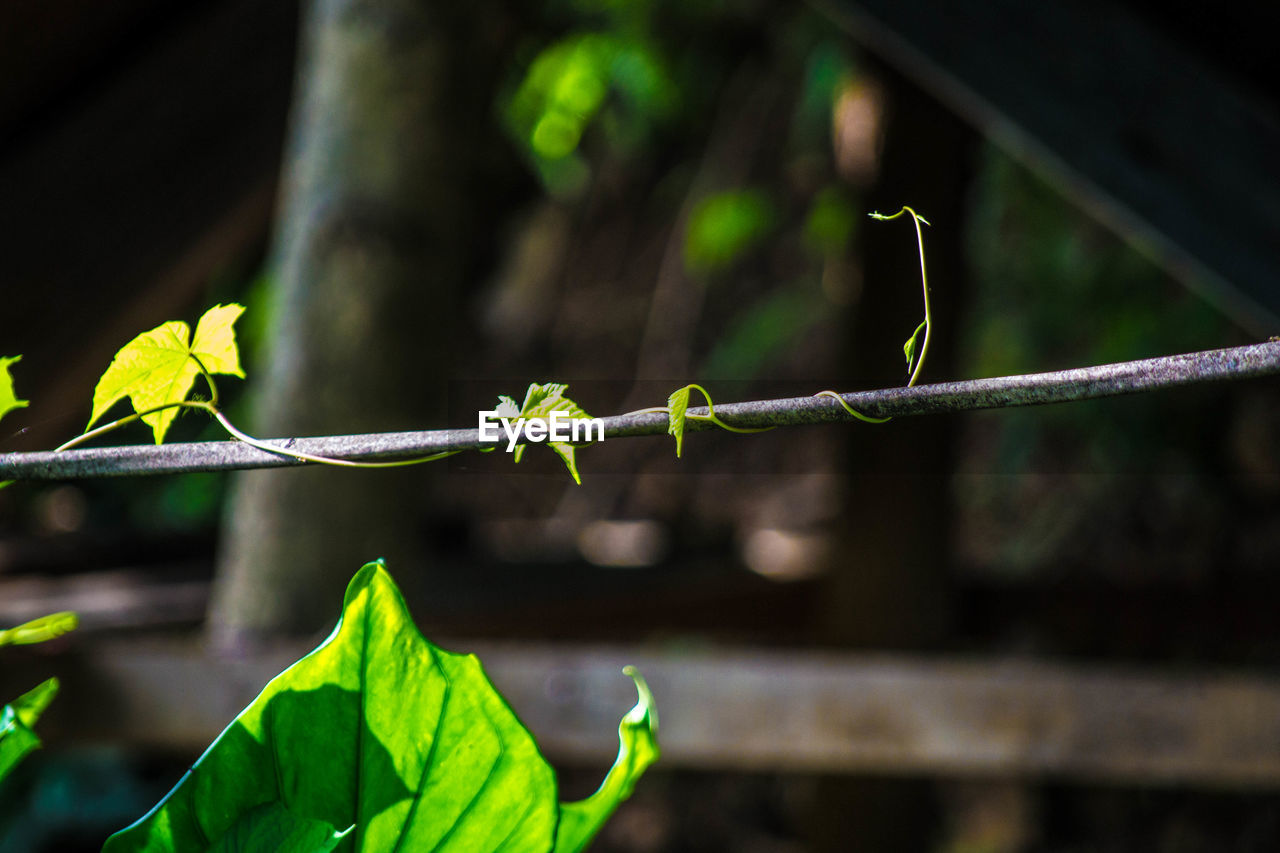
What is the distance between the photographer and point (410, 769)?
221mm

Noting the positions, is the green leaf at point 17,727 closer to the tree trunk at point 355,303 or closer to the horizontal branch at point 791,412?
the horizontal branch at point 791,412

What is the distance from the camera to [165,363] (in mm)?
221

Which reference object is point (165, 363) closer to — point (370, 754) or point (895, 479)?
point (370, 754)

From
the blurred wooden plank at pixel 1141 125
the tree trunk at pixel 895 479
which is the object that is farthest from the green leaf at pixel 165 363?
the tree trunk at pixel 895 479

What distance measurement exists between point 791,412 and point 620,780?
0.12 metres

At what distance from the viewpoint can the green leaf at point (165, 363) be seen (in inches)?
8.5

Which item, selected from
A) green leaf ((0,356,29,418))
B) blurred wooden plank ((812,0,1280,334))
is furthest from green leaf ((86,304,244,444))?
blurred wooden plank ((812,0,1280,334))

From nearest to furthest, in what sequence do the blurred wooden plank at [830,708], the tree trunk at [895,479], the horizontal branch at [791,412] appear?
the horizontal branch at [791,412] → the blurred wooden plank at [830,708] → the tree trunk at [895,479]

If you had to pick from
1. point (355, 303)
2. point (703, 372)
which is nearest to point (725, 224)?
point (703, 372)

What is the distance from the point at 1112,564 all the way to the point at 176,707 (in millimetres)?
2317

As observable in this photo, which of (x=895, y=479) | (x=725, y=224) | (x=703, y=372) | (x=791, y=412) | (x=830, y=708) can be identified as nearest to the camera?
(x=791, y=412)

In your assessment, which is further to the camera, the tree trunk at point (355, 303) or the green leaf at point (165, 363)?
the tree trunk at point (355, 303)

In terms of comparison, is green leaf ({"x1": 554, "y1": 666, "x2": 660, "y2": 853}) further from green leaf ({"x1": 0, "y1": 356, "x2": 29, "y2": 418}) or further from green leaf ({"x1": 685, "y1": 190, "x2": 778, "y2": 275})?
green leaf ({"x1": 685, "y1": 190, "x2": 778, "y2": 275})

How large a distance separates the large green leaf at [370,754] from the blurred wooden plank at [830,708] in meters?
0.76
